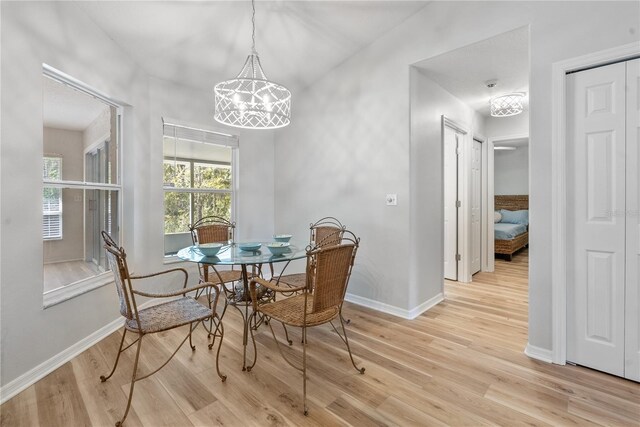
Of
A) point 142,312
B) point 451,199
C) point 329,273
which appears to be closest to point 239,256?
point 142,312

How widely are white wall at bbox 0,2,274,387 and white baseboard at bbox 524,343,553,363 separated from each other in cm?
351

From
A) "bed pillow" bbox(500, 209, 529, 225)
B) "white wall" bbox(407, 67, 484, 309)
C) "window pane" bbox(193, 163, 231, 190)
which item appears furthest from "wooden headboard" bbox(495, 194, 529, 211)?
"window pane" bbox(193, 163, 231, 190)

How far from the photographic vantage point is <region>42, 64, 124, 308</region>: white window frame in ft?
7.15

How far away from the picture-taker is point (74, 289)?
7.84ft

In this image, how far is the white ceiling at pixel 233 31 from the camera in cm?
244

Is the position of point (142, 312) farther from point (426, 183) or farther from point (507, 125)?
point (507, 125)

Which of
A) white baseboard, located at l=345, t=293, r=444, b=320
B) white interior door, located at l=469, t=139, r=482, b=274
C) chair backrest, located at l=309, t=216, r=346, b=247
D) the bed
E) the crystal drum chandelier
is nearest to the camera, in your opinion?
chair backrest, located at l=309, t=216, r=346, b=247

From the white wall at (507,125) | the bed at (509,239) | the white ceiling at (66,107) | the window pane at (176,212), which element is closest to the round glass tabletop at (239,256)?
the window pane at (176,212)

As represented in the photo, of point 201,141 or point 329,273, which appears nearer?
point 329,273

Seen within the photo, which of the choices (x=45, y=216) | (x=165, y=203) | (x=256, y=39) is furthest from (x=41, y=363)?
(x=256, y=39)

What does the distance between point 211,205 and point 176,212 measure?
0.46 meters

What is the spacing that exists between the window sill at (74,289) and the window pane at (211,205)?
1.28 meters

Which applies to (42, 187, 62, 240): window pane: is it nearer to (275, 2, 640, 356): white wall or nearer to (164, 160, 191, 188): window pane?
(164, 160, 191, 188): window pane

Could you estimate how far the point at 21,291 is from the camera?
190cm
